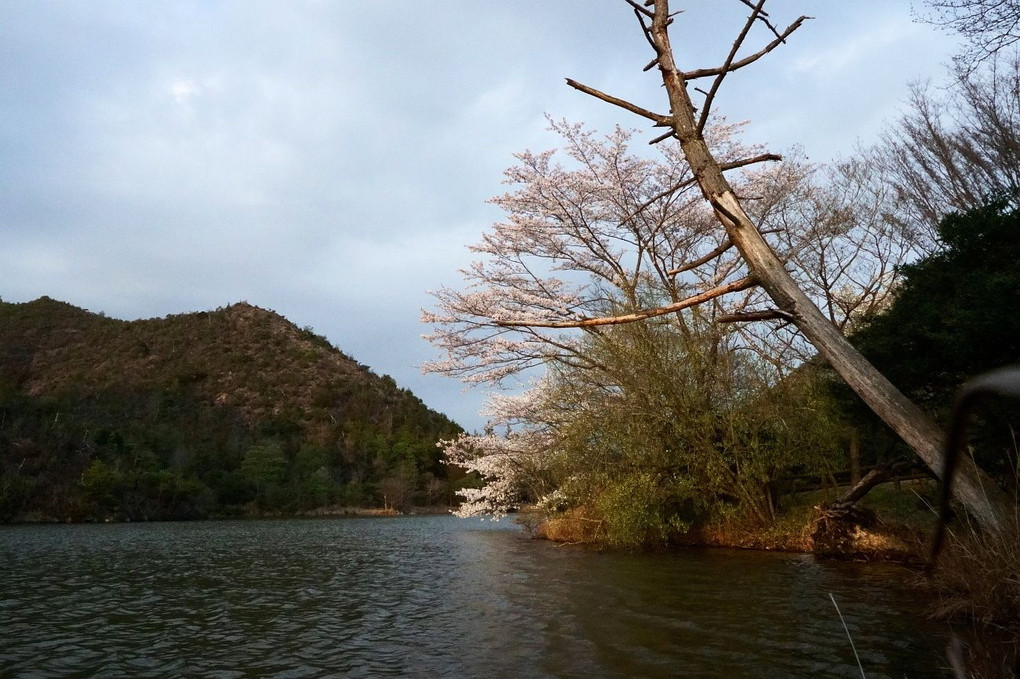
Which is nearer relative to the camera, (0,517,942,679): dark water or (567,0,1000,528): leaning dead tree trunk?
(0,517,942,679): dark water

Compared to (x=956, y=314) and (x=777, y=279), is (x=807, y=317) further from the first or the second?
(x=956, y=314)

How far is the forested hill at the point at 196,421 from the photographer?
132ft

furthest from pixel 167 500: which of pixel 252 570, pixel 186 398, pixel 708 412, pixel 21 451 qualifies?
pixel 708 412

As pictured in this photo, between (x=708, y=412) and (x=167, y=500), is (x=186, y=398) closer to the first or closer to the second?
(x=167, y=500)

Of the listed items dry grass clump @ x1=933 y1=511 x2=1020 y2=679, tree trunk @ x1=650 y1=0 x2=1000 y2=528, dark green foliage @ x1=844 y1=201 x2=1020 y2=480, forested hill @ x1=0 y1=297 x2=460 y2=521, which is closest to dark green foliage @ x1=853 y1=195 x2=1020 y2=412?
dark green foliage @ x1=844 y1=201 x2=1020 y2=480

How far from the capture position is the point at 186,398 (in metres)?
64.8

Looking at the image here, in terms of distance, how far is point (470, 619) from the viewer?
783 cm

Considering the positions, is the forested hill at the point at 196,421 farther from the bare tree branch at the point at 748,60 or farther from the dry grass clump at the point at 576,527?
the bare tree branch at the point at 748,60

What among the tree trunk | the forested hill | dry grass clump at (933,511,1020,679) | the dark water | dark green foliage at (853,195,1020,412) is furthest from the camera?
the forested hill

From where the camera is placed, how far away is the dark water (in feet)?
18.9

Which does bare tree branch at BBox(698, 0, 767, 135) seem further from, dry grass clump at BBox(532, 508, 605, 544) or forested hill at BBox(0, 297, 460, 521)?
forested hill at BBox(0, 297, 460, 521)

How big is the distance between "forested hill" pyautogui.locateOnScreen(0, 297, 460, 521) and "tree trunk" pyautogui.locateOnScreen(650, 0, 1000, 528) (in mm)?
39384

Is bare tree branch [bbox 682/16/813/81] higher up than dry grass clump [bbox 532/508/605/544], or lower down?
higher up

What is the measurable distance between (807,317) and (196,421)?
60.9m
